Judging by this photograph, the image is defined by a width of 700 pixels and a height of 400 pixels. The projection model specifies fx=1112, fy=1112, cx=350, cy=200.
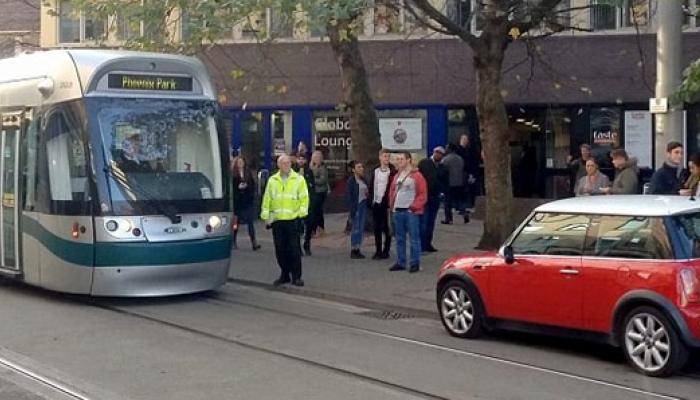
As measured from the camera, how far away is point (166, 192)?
13.6 m

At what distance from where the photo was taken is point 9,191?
1498 centimetres

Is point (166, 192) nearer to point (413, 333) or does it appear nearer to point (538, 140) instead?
point (413, 333)

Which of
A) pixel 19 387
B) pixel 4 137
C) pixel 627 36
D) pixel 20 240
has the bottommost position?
pixel 19 387

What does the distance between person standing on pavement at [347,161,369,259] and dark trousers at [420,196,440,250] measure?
1021 mm

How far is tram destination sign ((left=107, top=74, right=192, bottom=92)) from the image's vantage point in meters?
13.6

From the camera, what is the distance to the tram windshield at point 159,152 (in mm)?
13328

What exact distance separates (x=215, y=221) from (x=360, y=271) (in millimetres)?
3386

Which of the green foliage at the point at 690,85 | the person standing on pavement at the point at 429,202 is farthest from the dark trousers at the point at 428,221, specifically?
the green foliage at the point at 690,85

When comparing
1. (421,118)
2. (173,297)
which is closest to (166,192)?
(173,297)

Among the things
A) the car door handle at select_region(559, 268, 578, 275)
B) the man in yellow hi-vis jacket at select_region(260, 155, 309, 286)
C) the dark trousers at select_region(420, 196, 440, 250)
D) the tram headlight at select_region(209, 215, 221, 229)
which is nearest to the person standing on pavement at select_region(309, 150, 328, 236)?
the dark trousers at select_region(420, 196, 440, 250)

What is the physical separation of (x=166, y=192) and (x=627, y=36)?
17.0 m

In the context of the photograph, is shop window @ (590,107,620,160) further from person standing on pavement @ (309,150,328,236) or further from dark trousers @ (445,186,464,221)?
person standing on pavement @ (309,150,328,236)

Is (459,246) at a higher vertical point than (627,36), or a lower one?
lower

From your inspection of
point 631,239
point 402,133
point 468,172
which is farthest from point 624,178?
point 402,133
